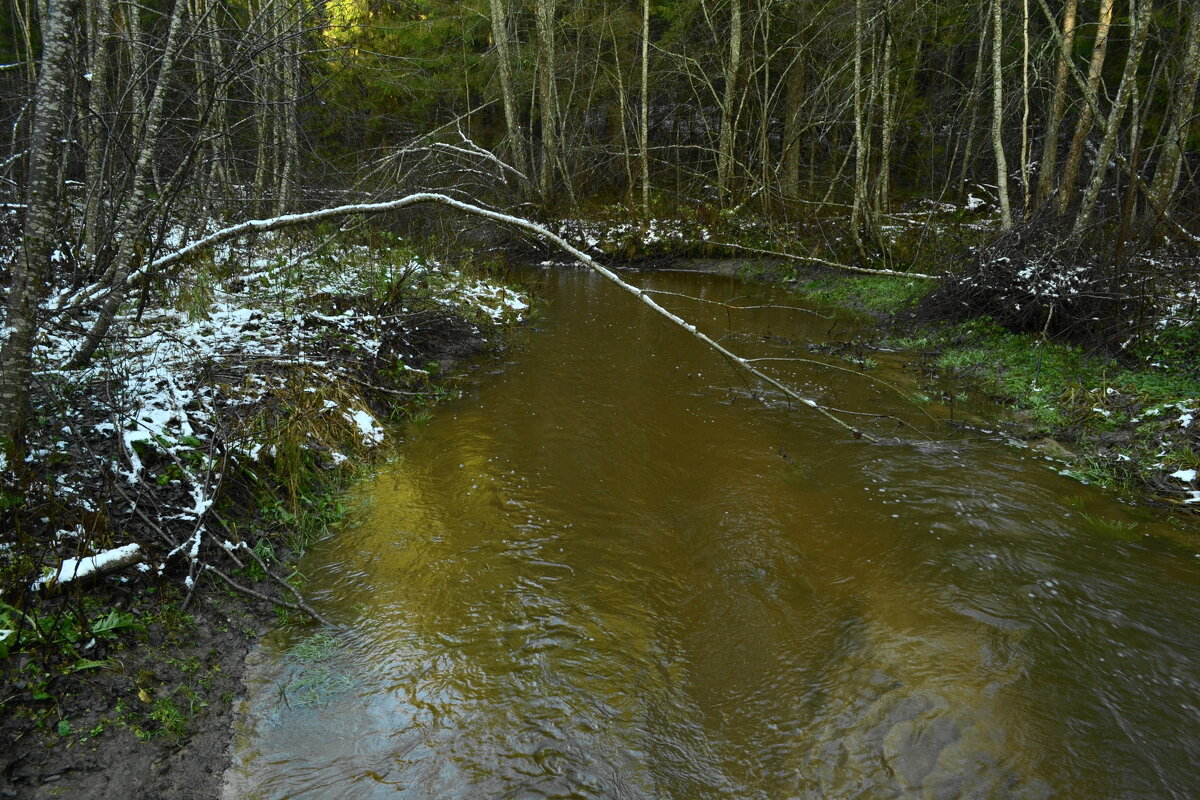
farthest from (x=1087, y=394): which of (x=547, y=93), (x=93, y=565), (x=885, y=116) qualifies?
(x=547, y=93)

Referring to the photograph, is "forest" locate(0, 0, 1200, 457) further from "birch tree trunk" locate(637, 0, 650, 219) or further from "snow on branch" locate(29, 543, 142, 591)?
"snow on branch" locate(29, 543, 142, 591)

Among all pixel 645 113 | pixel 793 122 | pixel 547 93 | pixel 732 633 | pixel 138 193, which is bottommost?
pixel 732 633

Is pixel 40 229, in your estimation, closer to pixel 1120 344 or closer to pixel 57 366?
pixel 57 366

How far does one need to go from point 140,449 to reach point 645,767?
3724mm

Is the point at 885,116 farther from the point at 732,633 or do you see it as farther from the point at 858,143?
the point at 732,633

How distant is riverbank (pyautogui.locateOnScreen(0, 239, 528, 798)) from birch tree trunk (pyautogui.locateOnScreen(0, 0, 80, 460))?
0.93ft

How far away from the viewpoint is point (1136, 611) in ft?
13.0

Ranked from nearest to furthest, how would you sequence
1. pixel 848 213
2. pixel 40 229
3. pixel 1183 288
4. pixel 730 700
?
pixel 730 700 → pixel 40 229 → pixel 1183 288 → pixel 848 213

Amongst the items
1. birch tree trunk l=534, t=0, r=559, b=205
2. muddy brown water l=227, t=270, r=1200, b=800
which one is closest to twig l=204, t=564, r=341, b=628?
muddy brown water l=227, t=270, r=1200, b=800

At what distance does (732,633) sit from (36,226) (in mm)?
4425

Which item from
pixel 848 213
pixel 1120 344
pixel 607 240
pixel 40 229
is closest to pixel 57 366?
pixel 40 229

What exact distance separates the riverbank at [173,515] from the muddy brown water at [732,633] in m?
0.31

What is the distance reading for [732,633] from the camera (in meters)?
3.74

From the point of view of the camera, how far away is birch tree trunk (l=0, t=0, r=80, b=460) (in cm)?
348
